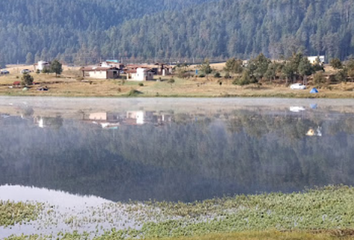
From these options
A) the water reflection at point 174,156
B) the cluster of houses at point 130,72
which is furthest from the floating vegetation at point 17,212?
the cluster of houses at point 130,72

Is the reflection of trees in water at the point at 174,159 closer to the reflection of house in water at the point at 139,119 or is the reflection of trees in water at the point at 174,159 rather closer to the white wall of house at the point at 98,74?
the reflection of house in water at the point at 139,119

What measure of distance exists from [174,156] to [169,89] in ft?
224

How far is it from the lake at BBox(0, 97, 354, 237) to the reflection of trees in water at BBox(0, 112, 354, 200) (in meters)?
0.05

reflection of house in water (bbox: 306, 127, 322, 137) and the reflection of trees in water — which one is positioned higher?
the reflection of trees in water

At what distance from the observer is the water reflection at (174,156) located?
20.0m

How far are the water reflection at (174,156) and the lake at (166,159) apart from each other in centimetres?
5

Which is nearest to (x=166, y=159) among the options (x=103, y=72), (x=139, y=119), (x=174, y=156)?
(x=174, y=156)

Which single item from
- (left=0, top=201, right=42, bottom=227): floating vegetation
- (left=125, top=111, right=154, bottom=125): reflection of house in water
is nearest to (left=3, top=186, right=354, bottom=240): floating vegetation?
(left=0, top=201, right=42, bottom=227): floating vegetation

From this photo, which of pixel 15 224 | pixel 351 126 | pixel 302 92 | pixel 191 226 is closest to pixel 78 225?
pixel 15 224

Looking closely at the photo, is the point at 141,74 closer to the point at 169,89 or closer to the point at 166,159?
the point at 169,89

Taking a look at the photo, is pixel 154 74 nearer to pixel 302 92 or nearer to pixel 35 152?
pixel 302 92

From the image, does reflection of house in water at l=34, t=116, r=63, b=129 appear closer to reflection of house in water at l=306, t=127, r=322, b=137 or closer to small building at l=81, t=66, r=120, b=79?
reflection of house in water at l=306, t=127, r=322, b=137

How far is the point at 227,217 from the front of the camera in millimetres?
14812

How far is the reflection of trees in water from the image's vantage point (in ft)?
65.7
